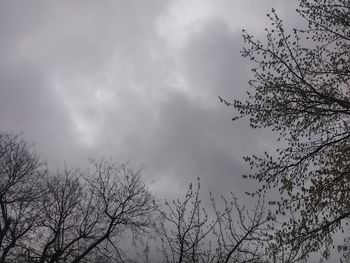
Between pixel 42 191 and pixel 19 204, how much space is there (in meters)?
1.20

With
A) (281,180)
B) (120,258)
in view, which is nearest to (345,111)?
(281,180)

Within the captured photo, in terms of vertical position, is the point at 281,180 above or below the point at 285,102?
below

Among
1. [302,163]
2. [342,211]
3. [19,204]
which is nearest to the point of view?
[342,211]

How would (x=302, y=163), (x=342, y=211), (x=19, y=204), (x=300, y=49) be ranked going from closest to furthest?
(x=342, y=211)
(x=302, y=163)
(x=300, y=49)
(x=19, y=204)

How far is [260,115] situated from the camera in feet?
31.7

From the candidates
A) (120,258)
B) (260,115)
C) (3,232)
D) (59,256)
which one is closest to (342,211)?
(260,115)

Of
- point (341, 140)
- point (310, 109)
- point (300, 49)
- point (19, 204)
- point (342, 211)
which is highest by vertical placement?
point (19, 204)

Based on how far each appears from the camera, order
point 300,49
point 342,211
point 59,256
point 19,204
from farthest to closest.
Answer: point 19,204 < point 59,256 < point 300,49 < point 342,211

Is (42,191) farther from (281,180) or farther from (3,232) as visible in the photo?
(281,180)

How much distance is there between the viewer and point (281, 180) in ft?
29.7

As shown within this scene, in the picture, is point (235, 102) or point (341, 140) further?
point (235, 102)

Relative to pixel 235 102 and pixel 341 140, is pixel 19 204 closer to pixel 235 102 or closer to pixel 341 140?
pixel 235 102

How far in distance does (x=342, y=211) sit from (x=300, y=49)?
12.3 ft

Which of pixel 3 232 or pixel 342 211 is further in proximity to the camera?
pixel 3 232
